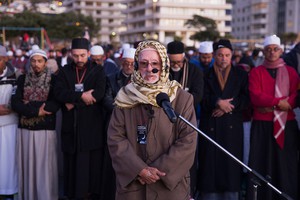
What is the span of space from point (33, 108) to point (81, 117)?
671 mm

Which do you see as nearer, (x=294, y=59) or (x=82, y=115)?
(x=82, y=115)

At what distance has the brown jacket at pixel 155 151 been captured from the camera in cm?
383

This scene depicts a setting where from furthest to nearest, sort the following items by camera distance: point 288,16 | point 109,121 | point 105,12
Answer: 1. point 105,12
2. point 288,16
3. point 109,121

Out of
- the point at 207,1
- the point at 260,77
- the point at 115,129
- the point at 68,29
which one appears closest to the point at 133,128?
the point at 115,129

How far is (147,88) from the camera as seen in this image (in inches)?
154

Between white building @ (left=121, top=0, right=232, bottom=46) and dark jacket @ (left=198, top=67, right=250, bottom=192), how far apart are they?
267 ft

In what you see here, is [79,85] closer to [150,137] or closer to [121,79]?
[121,79]

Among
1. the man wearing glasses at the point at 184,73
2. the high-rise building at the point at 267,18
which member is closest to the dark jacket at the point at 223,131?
the man wearing glasses at the point at 184,73

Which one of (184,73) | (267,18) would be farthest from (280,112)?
(267,18)

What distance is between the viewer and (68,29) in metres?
49.3

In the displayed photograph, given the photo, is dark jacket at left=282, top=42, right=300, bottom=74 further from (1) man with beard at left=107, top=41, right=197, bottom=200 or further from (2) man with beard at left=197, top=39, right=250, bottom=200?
(1) man with beard at left=107, top=41, right=197, bottom=200

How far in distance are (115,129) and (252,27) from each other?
112548mm

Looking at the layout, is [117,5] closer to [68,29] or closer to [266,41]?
[68,29]

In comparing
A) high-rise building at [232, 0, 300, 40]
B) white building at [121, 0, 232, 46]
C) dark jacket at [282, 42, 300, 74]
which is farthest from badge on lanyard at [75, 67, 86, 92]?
high-rise building at [232, 0, 300, 40]
